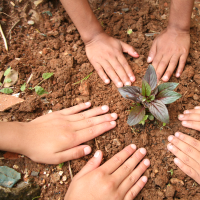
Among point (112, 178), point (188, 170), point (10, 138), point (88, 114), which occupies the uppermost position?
point (10, 138)

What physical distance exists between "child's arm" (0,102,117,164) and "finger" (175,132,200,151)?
79 cm

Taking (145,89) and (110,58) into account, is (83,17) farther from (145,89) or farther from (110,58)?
(145,89)

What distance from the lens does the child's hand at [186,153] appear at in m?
1.95

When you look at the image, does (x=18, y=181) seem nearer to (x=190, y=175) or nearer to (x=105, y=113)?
(x=105, y=113)

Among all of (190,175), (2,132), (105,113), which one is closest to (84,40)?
(105,113)

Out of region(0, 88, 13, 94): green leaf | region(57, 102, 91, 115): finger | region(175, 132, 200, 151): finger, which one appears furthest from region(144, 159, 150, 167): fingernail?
region(0, 88, 13, 94): green leaf

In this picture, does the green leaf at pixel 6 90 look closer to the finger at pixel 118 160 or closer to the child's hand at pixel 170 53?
the finger at pixel 118 160

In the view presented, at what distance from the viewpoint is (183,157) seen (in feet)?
6.55

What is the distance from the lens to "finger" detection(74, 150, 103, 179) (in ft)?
6.30

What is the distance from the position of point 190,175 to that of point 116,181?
0.84m

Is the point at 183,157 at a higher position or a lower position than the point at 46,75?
lower

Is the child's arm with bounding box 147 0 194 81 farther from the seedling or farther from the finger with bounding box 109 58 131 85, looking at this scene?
the seedling

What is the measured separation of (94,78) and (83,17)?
→ 2.65 feet

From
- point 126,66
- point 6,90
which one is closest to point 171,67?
point 126,66
